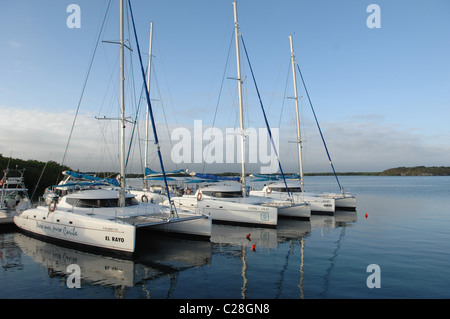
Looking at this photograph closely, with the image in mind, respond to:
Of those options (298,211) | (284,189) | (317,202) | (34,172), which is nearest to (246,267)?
(298,211)

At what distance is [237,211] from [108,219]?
856cm

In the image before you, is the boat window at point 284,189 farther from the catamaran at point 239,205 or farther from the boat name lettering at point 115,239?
the boat name lettering at point 115,239

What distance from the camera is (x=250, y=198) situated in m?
21.0

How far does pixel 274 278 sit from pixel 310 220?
1269cm

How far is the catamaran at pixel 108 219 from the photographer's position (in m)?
11.5

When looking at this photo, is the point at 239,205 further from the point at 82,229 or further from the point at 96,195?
the point at 82,229

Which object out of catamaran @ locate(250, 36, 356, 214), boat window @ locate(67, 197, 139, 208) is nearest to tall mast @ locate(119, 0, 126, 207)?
boat window @ locate(67, 197, 139, 208)

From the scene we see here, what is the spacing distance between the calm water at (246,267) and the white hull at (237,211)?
3.58 feet

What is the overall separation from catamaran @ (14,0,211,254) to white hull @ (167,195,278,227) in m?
3.25

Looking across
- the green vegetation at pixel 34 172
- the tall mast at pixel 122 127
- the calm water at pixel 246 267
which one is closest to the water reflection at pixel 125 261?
the calm water at pixel 246 267

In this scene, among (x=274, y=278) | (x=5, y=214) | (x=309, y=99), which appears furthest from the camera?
(x=309, y=99)

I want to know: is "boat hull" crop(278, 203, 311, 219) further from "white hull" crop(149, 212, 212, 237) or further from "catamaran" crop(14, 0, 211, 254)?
"catamaran" crop(14, 0, 211, 254)
